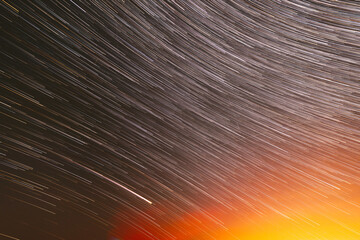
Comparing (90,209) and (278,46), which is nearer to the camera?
(90,209)

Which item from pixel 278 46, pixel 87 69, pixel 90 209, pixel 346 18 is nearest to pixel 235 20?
pixel 278 46

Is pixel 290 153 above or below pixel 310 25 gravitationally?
below

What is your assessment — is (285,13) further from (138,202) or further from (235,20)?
(138,202)

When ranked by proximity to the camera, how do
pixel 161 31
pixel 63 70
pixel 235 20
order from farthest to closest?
pixel 235 20 → pixel 161 31 → pixel 63 70

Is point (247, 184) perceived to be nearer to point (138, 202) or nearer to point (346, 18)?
point (138, 202)

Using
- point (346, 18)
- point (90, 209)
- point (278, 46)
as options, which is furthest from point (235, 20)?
point (90, 209)

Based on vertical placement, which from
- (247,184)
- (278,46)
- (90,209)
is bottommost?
(90,209)

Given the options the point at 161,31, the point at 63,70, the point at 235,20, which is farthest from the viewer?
the point at 235,20
